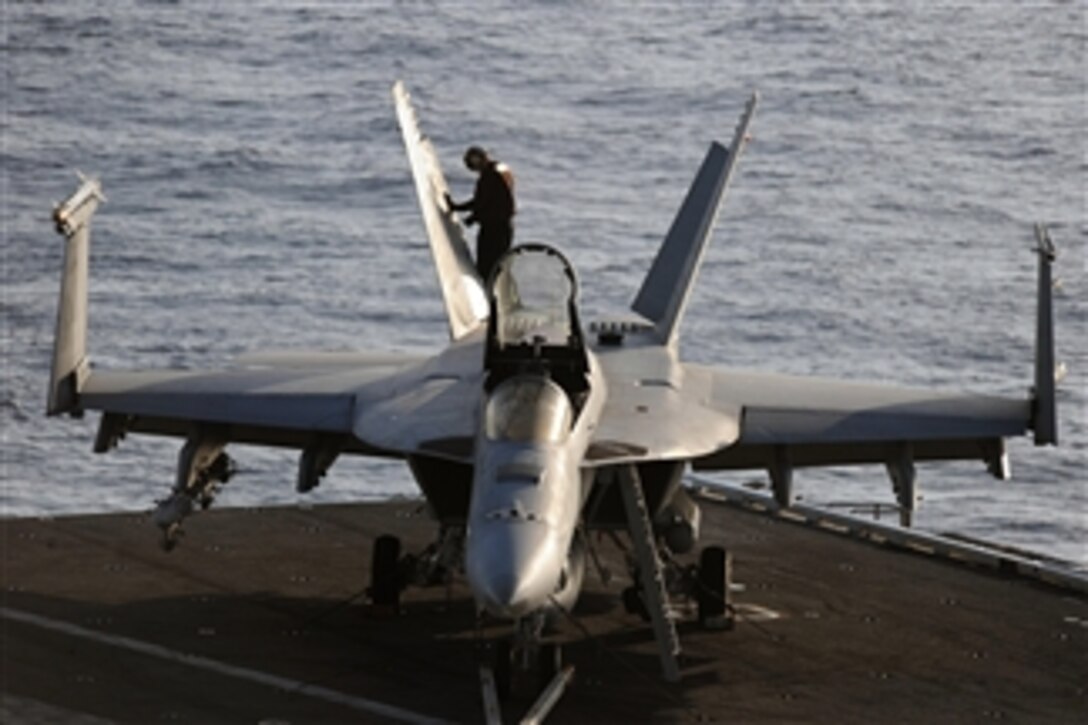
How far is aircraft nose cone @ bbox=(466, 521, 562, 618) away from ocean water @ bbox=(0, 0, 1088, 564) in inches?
877

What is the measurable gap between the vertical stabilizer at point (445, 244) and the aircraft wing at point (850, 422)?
2.25 meters

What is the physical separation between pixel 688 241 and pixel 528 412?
661cm

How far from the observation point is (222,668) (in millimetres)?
22156

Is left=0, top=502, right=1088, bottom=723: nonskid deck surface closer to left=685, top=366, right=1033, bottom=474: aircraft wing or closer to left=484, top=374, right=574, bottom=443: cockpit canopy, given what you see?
left=685, top=366, right=1033, bottom=474: aircraft wing

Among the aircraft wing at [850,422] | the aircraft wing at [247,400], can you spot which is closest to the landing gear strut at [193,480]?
the aircraft wing at [247,400]

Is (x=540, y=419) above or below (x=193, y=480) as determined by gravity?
above

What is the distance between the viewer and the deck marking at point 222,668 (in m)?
21.0

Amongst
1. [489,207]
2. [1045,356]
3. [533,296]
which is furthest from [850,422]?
[489,207]

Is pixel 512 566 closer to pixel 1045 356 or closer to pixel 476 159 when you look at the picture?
pixel 1045 356

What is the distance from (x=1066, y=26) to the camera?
86.6 m

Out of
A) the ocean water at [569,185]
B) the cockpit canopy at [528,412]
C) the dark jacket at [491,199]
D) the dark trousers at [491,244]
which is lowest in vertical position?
the ocean water at [569,185]

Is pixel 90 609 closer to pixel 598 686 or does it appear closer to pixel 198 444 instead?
pixel 198 444

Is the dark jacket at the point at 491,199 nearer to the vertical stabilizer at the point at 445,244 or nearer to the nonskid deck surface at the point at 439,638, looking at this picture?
the vertical stabilizer at the point at 445,244

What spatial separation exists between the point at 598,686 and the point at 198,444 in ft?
14.1
